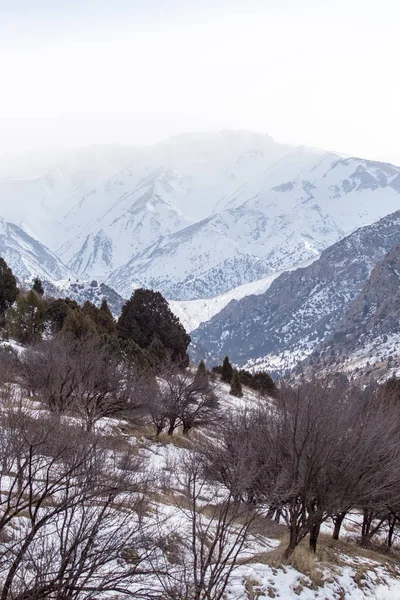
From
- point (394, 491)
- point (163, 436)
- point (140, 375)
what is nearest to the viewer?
point (394, 491)

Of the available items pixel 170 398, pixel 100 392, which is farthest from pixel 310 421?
pixel 170 398

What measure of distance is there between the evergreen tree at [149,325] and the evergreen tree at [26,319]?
14759mm

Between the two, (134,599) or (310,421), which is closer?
(134,599)

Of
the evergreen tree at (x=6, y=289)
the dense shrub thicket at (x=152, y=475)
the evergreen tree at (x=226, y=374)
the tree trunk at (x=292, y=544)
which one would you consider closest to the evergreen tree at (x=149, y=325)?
the evergreen tree at (x=226, y=374)

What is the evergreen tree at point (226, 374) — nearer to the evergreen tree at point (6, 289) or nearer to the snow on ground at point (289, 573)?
the evergreen tree at point (6, 289)

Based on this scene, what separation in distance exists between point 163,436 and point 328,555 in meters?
18.4

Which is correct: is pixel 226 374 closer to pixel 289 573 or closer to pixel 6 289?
pixel 6 289

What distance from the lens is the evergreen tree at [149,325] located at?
6575 cm

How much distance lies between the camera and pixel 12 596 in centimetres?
859

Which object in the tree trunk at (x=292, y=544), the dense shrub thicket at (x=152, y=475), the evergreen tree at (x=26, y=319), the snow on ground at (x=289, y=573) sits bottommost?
the snow on ground at (x=289, y=573)

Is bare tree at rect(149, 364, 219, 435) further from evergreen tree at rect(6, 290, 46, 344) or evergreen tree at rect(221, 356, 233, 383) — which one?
evergreen tree at rect(221, 356, 233, 383)

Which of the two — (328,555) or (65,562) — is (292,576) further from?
(65,562)

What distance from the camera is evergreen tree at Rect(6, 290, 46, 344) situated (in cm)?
4894

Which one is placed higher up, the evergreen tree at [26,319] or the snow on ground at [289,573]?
the evergreen tree at [26,319]
